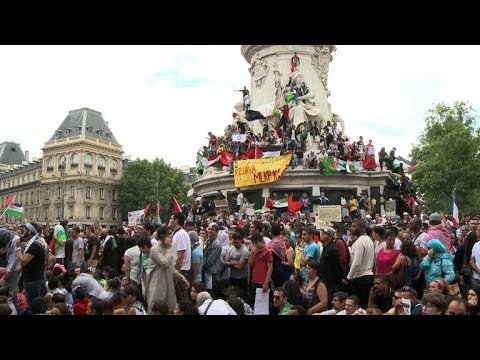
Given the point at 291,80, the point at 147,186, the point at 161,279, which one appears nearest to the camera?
the point at 161,279

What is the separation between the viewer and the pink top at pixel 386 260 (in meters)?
9.79

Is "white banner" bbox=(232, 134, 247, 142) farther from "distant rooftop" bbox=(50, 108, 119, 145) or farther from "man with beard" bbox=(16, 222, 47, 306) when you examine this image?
"distant rooftop" bbox=(50, 108, 119, 145)

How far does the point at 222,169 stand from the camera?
32.9 m

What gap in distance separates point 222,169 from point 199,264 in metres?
22.4

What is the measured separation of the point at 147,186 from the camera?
289 ft

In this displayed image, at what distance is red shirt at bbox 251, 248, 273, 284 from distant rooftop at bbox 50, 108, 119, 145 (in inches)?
3281

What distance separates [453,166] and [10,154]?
87.2 metres

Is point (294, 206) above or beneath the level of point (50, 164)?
beneath

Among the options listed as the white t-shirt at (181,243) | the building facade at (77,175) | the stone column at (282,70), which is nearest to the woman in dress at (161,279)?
the white t-shirt at (181,243)

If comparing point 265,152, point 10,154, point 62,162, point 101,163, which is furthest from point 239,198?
point 10,154

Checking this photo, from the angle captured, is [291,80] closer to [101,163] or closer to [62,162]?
[101,163]
